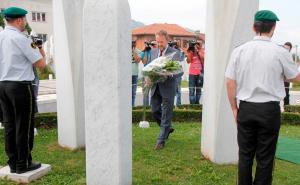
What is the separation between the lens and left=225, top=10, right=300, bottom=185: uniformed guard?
11.9 ft

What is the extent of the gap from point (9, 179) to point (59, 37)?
2570mm

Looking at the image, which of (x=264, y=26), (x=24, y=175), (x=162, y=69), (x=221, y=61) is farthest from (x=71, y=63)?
(x=264, y=26)

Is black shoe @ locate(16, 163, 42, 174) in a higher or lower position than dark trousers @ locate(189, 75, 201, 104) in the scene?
lower

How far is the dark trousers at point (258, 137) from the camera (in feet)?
12.0

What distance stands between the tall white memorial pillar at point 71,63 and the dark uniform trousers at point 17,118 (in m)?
1.43

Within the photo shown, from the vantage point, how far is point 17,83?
4.59 meters

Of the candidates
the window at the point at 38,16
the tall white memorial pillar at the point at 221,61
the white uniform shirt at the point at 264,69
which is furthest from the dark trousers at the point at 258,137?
the window at the point at 38,16

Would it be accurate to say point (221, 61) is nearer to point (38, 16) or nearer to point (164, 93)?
point (164, 93)

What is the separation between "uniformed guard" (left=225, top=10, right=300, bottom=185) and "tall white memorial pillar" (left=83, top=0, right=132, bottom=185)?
4.03 feet

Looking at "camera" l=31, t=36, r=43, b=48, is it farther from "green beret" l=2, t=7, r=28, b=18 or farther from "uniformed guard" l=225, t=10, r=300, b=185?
"uniformed guard" l=225, t=10, r=300, b=185

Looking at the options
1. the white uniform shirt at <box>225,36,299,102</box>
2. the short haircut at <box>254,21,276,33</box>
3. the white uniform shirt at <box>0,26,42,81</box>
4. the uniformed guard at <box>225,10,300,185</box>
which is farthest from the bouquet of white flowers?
the short haircut at <box>254,21,276,33</box>

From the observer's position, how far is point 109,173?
429 centimetres

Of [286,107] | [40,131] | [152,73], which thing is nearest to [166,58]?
[152,73]

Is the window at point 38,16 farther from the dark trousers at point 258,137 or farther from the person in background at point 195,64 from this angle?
the dark trousers at point 258,137
